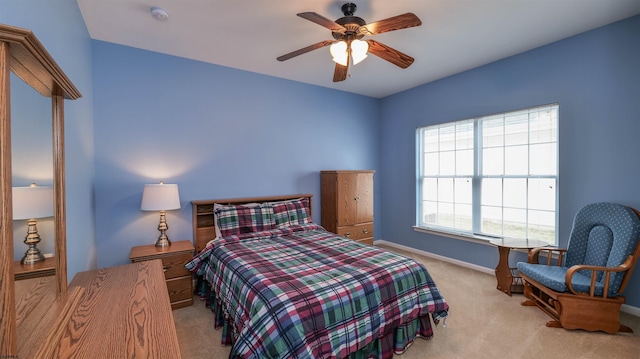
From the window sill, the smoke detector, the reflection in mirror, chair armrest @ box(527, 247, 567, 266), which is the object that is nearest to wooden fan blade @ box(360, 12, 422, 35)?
the smoke detector

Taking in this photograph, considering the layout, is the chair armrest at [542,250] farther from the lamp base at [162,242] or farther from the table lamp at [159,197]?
the lamp base at [162,242]

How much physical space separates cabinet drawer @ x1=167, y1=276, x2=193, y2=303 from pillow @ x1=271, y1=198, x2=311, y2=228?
1143mm

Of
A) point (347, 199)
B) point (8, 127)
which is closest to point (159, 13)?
point (8, 127)

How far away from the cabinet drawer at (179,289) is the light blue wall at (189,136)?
2.01ft

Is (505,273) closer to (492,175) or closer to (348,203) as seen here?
(492,175)

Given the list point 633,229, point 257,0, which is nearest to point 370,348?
point 633,229

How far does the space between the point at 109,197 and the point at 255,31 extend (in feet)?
7.59

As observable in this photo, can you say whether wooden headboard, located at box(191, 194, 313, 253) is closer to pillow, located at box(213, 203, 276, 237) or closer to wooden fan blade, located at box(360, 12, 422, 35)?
pillow, located at box(213, 203, 276, 237)

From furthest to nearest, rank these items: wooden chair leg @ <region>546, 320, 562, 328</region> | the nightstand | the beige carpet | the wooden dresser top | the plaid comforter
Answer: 1. the nightstand
2. wooden chair leg @ <region>546, 320, 562, 328</region>
3. the beige carpet
4. the plaid comforter
5. the wooden dresser top

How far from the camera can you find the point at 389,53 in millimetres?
2398

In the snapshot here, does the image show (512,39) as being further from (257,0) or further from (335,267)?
(335,267)

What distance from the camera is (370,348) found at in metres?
2.00

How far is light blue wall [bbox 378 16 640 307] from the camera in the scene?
263 centimetres

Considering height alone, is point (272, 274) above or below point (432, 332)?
above
